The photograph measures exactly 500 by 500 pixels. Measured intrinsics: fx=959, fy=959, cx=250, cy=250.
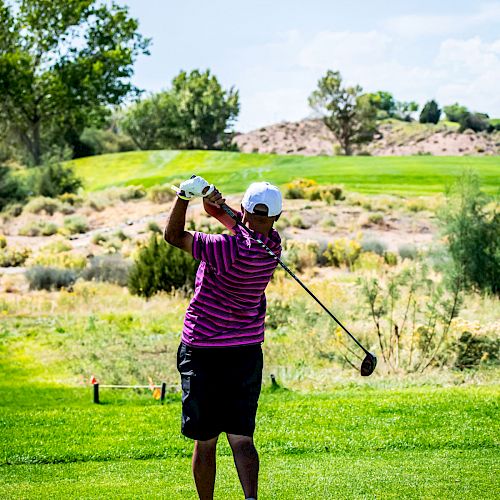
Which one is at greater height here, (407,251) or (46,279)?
(46,279)

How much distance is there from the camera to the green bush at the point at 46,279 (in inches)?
823

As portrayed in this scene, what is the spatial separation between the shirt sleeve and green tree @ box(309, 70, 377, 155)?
56.9 meters

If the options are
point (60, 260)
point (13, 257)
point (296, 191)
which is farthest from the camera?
point (296, 191)

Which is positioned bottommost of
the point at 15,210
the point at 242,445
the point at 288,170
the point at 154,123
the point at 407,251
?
the point at 407,251

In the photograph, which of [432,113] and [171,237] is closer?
[171,237]

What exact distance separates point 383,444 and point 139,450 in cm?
190

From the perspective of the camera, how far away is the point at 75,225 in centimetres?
3192

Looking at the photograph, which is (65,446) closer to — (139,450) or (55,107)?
(139,450)

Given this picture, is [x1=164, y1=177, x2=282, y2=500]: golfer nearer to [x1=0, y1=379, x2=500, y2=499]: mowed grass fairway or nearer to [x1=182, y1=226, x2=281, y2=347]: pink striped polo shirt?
[x1=182, y1=226, x2=281, y2=347]: pink striped polo shirt

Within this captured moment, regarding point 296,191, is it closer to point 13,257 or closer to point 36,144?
point 13,257

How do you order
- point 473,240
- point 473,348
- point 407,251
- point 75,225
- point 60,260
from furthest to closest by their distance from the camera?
point 75,225
point 407,251
point 60,260
point 473,240
point 473,348

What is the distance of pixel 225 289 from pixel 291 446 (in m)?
2.90

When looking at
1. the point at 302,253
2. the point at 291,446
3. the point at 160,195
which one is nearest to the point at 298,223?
the point at 302,253

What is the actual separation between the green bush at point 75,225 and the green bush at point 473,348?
2105cm
